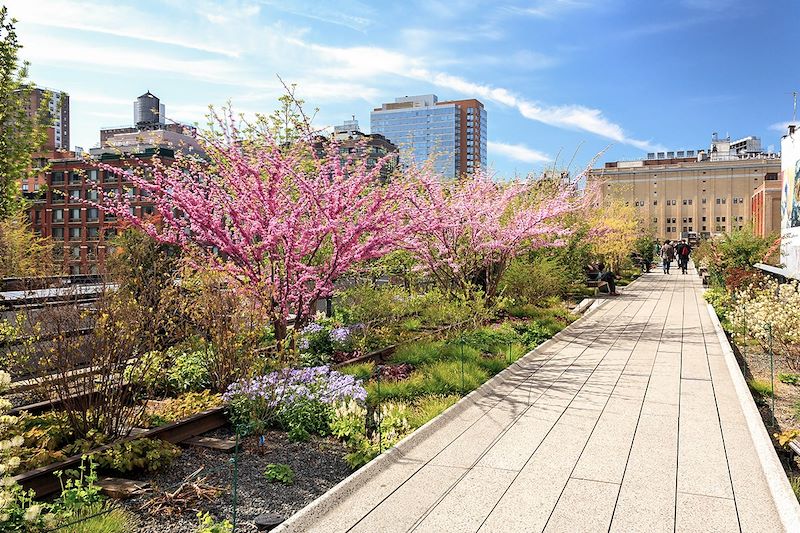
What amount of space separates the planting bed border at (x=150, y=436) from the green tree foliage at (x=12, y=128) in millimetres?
9505

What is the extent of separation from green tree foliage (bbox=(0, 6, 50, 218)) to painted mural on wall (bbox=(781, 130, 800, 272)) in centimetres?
2461

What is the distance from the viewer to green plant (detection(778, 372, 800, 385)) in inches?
368

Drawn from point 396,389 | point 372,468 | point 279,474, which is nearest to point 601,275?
point 396,389

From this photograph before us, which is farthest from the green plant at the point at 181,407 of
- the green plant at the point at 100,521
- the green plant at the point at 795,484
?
the green plant at the point at 795,484

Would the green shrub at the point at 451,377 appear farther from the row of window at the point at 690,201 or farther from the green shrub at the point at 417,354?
the row of window at the point at 690,201

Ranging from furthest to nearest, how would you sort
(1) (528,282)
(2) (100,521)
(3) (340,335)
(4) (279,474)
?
(1) (528,282)
(3) (340,335)
(4) (279,474)
(2) (100,521)

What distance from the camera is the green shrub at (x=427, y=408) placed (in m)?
6.80

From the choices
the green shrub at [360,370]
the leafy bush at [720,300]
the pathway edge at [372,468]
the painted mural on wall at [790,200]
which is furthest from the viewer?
the painted mural on wall at [790,200]

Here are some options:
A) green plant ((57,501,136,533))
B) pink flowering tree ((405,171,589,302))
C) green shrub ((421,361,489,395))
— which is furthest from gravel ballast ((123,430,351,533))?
pink flowering tree ((405,171,589,302))

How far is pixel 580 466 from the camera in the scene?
5.62 metres

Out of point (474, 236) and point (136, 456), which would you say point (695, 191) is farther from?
point (136, 456)

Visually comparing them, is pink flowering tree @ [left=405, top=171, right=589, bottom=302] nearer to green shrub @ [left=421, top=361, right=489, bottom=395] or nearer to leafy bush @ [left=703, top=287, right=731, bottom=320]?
leafy bush @ [left=703, top=287, right=731, bottom=320]

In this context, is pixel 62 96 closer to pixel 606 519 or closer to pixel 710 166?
pixel 606 519

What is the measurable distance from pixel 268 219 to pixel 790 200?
28197 millimetres
